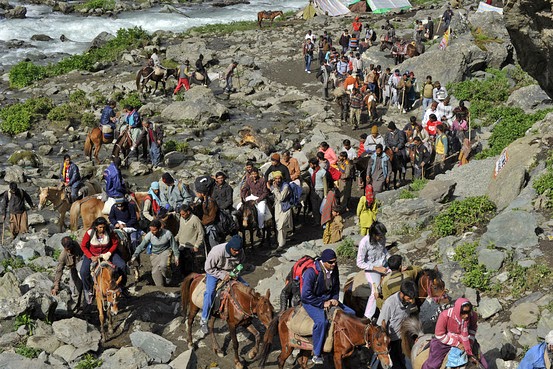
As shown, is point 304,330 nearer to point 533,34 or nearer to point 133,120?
point 533,34

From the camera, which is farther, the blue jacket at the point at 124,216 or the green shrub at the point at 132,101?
the green shrub at the point at 132,101

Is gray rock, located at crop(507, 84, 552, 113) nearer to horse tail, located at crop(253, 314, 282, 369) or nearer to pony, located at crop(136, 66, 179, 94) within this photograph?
horse tail, located at crop(253, 314, 282, 369)

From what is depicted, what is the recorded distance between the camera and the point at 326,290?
10.2 m

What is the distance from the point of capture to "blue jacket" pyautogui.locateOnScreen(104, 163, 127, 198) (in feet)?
51.3

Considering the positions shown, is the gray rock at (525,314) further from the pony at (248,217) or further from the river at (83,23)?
the river at (83,23)

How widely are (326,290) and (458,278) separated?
3.37 meters

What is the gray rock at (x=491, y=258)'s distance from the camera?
1237 centimetres

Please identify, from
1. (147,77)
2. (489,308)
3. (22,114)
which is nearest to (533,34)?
(489,308)

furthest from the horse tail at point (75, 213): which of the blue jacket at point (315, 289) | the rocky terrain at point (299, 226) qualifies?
the blue jacket at point (315, 289)

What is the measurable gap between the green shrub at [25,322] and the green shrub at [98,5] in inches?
1658

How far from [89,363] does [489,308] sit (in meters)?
6.43

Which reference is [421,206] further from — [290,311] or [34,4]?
[34,4]

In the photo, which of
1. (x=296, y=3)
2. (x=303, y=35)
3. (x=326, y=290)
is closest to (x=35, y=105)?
(x=303, y=35)

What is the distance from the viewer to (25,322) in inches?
474
